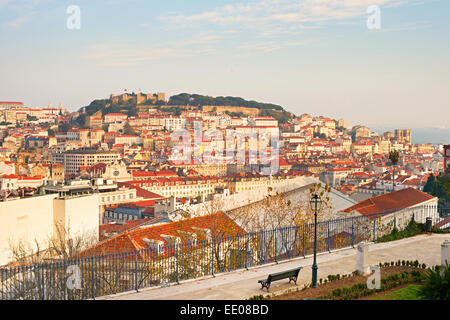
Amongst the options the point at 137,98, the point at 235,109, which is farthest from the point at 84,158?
the point at 235,109

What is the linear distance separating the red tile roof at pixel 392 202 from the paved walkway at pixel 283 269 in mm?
5395

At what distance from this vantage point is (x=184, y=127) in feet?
404

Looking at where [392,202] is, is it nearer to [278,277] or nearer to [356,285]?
[356,285]

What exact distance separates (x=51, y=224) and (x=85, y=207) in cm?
216

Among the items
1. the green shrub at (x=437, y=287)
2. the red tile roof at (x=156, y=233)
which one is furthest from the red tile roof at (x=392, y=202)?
the green shrub at (x=437, y=287)

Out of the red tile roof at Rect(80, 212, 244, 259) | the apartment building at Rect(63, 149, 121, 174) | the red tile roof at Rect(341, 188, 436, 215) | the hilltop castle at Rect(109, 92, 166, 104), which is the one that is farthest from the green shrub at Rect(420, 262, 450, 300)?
the hilltop castle at Rect(109, 92, 166, 104)

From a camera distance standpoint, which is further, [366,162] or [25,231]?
[366,162]

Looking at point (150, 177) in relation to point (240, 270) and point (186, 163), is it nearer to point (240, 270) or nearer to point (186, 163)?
point (186, 163)

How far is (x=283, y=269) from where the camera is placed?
29.2ft

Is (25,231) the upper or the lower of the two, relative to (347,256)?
lower

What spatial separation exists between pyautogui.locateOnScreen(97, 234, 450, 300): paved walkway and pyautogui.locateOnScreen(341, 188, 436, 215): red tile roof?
540cm

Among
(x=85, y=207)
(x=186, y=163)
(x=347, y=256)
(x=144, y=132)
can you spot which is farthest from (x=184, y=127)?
(x=347, y=256)

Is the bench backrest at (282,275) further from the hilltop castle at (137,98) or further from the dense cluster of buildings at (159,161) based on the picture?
the hilltop castle at (137,98)

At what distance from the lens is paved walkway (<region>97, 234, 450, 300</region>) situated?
24.9 ft
